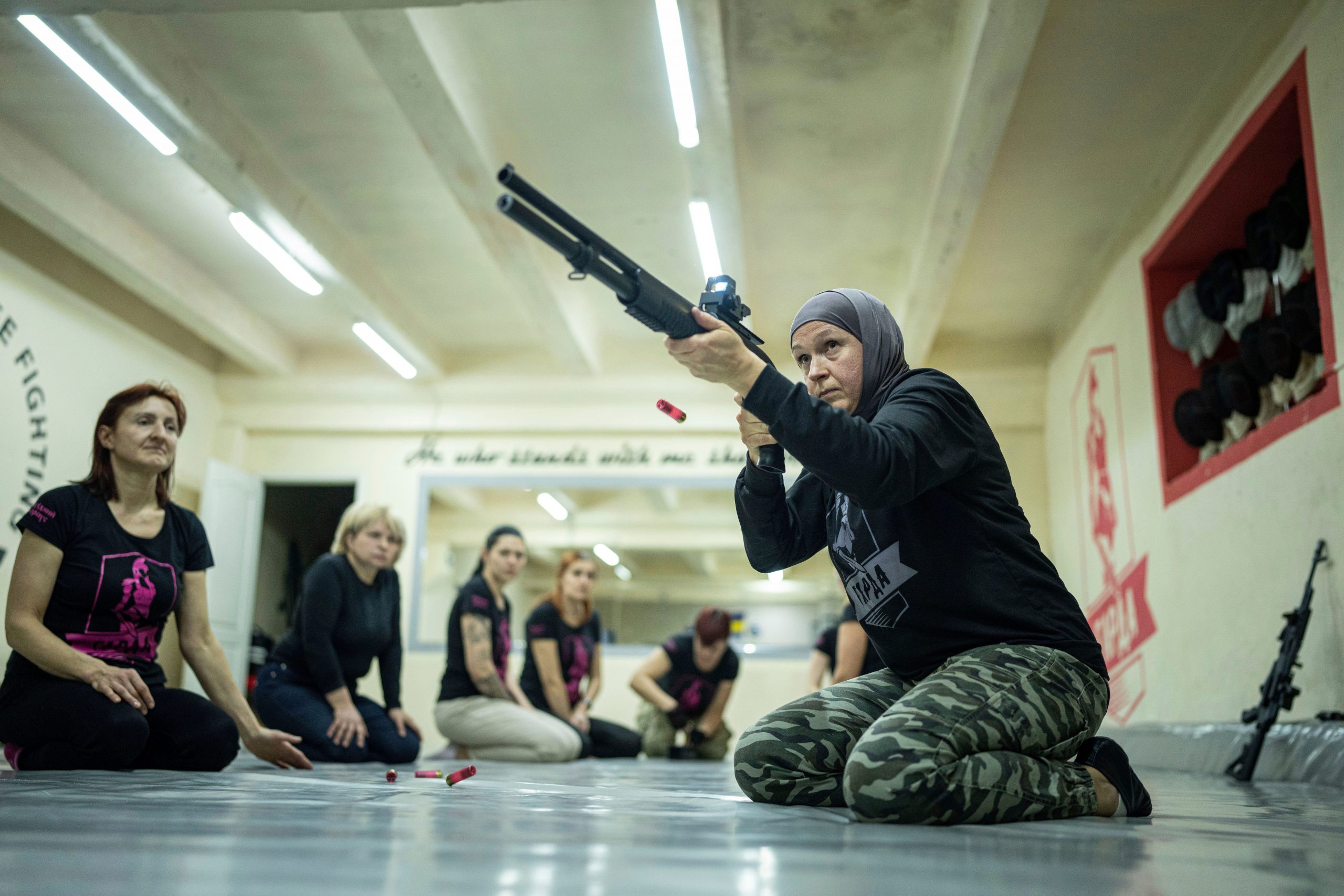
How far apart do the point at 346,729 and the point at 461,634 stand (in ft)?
3.28

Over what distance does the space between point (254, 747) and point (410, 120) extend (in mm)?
2730

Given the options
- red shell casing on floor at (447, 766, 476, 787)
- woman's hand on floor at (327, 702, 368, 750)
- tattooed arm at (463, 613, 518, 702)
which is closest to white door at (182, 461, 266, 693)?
tattooed arm at (463, 613, 518, 702)

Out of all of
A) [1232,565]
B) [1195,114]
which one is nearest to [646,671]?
[1232,565]

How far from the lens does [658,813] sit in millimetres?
1647

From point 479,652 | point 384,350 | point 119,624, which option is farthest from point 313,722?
point 384,350

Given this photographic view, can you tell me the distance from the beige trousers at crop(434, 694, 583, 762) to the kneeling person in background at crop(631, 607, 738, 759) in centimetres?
111

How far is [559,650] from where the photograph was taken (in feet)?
17.9

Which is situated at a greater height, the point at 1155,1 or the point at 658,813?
the point at 1155,1

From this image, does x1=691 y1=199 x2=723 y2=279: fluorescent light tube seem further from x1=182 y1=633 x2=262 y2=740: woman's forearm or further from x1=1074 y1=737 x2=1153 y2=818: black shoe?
x1=1074 y1=737 x2=1153 y2=818: black shoe

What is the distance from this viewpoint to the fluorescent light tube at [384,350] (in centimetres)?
686

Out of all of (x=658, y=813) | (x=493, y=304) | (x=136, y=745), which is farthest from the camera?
(x=493, y=304)

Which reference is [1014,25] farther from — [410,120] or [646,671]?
[646,671]

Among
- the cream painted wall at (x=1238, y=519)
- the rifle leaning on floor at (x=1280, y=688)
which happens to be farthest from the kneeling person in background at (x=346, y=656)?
the cream painted wall at (x=1238, y=519)

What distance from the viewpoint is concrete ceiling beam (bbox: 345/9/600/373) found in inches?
151
